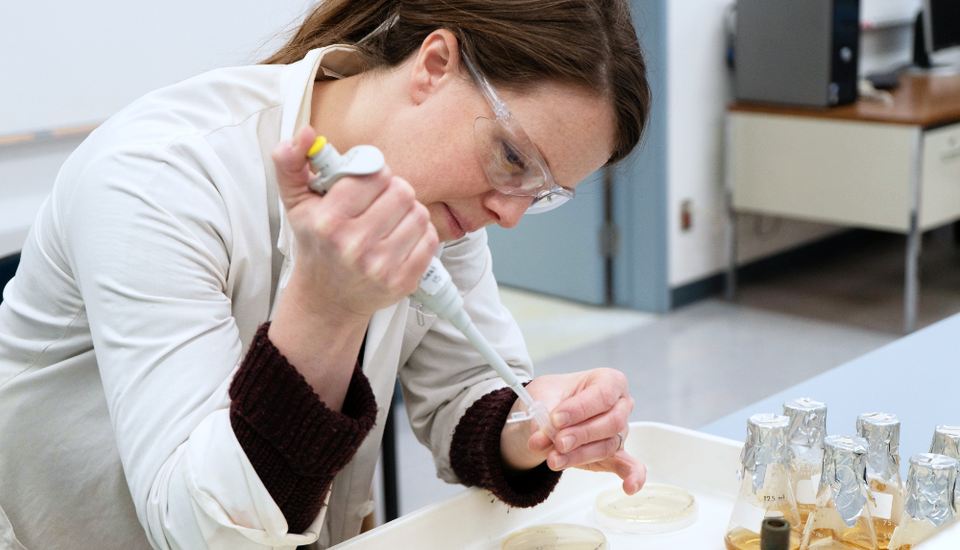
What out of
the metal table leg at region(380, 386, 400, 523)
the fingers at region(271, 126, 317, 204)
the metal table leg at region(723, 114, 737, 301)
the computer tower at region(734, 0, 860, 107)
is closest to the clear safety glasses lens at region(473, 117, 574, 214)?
the fingers at region(271, 126, 317, 204)

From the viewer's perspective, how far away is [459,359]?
110cm

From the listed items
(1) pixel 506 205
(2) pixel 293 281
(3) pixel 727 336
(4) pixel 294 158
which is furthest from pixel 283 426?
(3) pixel 727 336

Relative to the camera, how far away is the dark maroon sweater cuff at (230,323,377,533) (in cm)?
70

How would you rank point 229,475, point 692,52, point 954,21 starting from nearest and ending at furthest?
point 229,475 < point 692,52 < point 954,21

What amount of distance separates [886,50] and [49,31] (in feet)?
12.2

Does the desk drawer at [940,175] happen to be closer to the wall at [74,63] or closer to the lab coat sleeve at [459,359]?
the wall at [74,63]

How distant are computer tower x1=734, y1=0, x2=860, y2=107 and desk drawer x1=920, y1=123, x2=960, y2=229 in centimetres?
39

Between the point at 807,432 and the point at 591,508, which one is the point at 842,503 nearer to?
the point at 807,432

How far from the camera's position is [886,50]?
14.4ft

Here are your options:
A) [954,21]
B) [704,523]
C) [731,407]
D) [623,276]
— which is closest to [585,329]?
[623,276]

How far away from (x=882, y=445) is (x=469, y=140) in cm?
44

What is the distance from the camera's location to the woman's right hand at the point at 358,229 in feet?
2.01

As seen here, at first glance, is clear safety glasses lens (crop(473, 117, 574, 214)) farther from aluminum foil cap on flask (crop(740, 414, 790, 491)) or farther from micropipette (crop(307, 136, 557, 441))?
aluminum foil cap on flask (crop(740, 414, 790, 491))

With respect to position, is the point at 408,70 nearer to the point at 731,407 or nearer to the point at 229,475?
the point at 229,475
